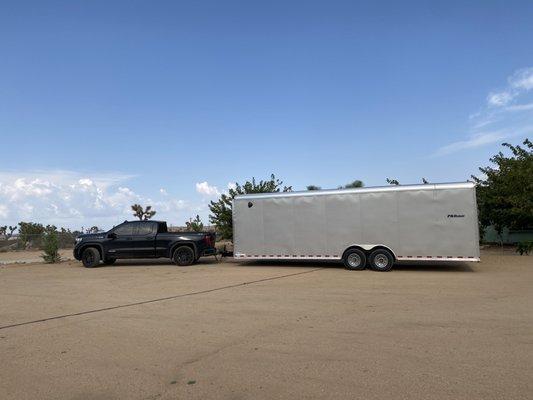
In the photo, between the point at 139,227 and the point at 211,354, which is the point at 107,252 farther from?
the point at 211,354

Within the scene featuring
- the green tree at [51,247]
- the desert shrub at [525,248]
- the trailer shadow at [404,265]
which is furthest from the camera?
the green tree at [51,247]

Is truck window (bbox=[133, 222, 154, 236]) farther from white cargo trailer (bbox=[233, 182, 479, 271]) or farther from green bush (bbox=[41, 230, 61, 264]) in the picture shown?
green bush (bbox=[41, 230, 61, 264])

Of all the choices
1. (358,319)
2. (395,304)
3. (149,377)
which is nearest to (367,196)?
(395,304)

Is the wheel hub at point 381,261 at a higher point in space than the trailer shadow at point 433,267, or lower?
higher

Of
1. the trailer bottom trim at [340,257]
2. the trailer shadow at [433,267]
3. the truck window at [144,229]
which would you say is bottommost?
the trailer shadow at [433,267]

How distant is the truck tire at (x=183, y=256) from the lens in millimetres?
19781

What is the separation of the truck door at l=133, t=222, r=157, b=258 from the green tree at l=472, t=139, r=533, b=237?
15.6 m

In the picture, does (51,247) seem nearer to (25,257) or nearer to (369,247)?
(25,257)

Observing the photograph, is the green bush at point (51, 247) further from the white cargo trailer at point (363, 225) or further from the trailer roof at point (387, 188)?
the trailer roof at point (387, 188)

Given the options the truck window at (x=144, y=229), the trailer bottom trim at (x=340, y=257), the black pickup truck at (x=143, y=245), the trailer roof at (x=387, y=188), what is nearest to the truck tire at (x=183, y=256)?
the black pickup truck at (x=143, y=245)

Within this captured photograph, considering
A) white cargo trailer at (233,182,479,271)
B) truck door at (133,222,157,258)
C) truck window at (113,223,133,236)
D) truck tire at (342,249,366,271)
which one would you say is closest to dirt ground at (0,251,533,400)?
white cargo trailer at (233,182,479,271)

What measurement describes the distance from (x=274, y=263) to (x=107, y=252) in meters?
6.89

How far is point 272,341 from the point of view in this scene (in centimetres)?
688

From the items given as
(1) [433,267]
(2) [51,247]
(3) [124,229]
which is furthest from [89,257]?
(1) [433,267]
